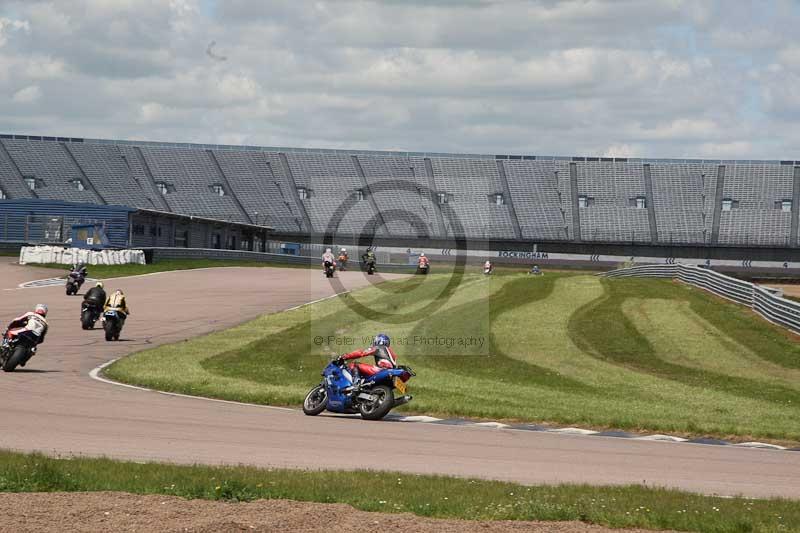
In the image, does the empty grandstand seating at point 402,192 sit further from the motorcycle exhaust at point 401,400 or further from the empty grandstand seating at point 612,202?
the motorcycle exhaust at point 401,400

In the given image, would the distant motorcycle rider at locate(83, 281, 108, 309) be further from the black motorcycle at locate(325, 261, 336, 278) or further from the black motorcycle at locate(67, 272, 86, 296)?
the black motorcycle at locate(325, 261, 336, 278)

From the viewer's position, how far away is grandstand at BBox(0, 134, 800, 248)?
311 ft

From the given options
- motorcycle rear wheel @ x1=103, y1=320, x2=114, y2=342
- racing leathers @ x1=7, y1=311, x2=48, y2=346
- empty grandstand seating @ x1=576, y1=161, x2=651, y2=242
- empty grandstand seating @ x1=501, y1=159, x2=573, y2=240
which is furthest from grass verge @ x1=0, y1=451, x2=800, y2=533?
empty grandstand seating @ x1=501, y1=159, x2=573, y2=240

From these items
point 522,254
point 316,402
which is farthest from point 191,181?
point 316,402

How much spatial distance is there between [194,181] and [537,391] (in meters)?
81.7

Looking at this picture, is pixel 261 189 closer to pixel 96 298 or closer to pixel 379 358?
pixel 96 298

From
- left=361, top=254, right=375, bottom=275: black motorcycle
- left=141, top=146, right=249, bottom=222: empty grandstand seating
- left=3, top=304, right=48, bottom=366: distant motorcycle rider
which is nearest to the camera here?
left=3, top=304, right=48, bottom=366: distant motorcycle rider

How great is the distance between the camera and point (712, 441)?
55.6 ft

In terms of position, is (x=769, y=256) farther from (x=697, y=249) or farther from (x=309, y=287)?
(x=309, y=287)

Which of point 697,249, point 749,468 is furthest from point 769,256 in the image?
point 749,468

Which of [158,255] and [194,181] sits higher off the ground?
[194,181]

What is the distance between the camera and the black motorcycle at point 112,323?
3097 cm

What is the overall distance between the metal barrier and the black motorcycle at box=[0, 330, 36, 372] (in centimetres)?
2222

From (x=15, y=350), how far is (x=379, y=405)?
9.38 meters
